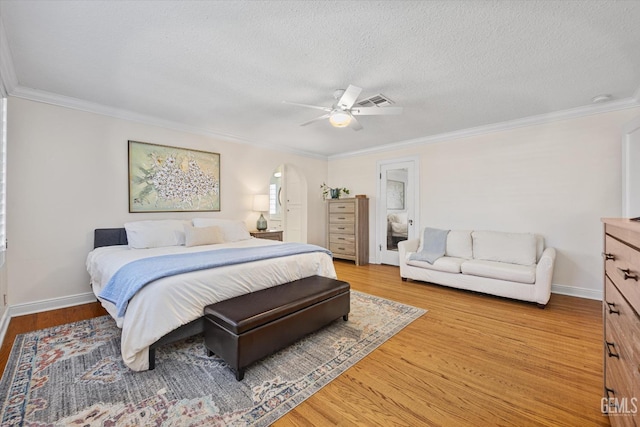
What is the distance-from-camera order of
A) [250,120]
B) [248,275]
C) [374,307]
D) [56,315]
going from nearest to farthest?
[248,275]
[56,315]
[374,307]
[250,120]

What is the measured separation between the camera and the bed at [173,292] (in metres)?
1.91

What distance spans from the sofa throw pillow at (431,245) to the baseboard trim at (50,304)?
4.49 m

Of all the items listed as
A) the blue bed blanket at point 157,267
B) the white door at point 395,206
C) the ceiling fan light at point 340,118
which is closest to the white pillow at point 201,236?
the blue bed blanket at point 157,267

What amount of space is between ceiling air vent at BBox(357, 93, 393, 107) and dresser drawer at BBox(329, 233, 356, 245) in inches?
117

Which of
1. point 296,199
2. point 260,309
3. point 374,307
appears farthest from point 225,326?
point 296,199

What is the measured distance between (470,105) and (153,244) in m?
4.31

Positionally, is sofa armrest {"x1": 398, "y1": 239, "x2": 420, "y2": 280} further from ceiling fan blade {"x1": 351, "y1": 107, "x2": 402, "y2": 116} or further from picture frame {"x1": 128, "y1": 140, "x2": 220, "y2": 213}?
picture frame {"x1": 128, "y1": 140, "x2": 220, "y2": 213}

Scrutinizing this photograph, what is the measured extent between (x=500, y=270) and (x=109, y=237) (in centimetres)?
498

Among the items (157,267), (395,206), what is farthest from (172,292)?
(395,206)

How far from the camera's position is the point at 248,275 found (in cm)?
246

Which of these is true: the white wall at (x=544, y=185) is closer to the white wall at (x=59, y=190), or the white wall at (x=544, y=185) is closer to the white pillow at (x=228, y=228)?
the white pillow at (x=228, y=228)

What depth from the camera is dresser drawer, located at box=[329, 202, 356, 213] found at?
223 inches

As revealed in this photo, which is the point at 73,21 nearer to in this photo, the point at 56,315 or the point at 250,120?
the point at 250,120

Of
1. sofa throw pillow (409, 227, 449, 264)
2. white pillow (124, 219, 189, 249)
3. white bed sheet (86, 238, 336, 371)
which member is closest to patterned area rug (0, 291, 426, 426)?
white bed sheet (86, 238, 336, 371)
